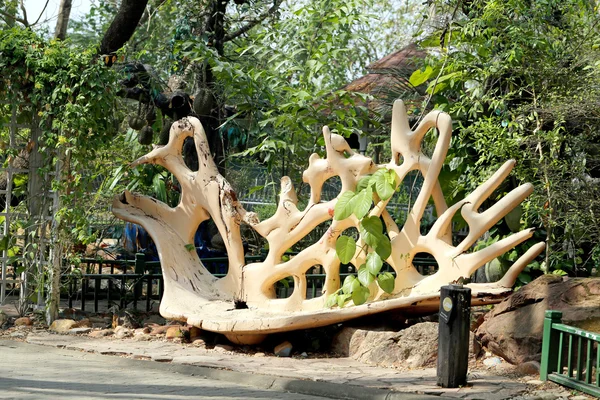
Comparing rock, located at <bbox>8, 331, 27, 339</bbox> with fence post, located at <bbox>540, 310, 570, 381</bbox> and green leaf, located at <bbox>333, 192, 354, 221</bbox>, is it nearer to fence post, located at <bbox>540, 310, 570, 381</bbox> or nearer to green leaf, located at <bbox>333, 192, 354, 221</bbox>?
green leaf, located at <bbox>333, 192, 354, 221</bbox>

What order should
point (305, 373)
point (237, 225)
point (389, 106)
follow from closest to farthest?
point (305, 373)
point (237, 225)
point (389, 106)

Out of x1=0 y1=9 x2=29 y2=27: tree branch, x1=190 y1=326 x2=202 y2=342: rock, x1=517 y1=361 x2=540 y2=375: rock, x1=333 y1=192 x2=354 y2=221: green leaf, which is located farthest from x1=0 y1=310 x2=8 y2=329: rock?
x1=0 y1=9 x2=29 y2=27: tree branch

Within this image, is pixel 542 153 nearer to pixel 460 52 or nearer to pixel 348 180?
pixel 460 52

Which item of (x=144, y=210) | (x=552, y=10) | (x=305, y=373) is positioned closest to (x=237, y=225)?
(x=144, y=210)

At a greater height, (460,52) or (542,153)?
(460,52)

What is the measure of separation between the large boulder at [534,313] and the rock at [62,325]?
5.13 metres

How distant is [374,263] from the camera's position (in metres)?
9.44

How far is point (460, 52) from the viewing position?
12641 millimetres

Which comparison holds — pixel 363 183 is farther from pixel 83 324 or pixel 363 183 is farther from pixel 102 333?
pixel 83 324

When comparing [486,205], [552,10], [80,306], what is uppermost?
[552,10]

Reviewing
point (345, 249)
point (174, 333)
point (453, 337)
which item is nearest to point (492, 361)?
point (453, 337)

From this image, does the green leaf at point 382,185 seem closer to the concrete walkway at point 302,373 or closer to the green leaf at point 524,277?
the concrete walkway at point 302,373

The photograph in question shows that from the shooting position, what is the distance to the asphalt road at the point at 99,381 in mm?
7496

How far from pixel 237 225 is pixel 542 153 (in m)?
4.13
